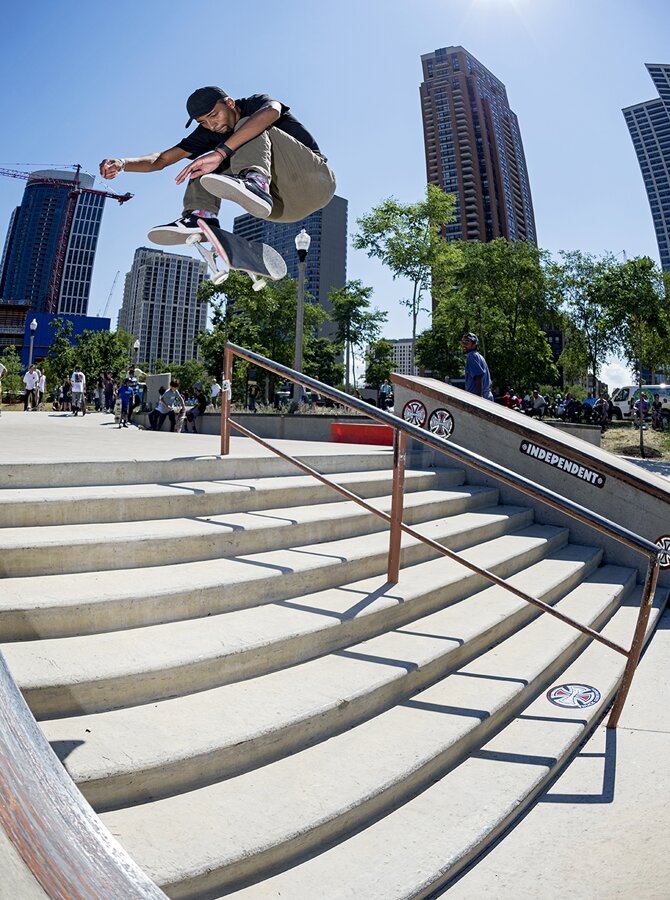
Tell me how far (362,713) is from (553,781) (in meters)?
0.95

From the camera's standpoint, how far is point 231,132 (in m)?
3.49

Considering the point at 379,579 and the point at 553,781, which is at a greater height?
the point at 379,579

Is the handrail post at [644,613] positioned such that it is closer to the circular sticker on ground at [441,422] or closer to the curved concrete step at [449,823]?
the curved concrete step at [449,823]

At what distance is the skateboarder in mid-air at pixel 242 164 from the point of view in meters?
3.37

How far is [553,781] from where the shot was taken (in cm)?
257

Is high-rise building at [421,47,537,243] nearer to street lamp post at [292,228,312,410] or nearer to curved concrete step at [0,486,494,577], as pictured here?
street lamp post at [292,228,312,410]

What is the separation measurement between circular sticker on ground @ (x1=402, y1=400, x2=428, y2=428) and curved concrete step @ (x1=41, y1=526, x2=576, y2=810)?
4.08m

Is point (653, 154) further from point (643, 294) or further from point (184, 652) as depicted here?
point (184, 652)

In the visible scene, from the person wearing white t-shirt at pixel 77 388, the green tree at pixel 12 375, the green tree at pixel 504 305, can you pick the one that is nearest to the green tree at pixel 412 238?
the green tree at pixel 504 305

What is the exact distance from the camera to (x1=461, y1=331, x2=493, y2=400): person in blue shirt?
8.06 m

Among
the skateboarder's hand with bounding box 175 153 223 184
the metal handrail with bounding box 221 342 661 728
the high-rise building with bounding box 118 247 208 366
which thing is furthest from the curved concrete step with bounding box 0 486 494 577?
the high-rise building with bounding box 118 247 208 366

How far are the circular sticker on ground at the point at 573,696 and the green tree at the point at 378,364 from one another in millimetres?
48426

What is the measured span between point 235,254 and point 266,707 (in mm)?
2693

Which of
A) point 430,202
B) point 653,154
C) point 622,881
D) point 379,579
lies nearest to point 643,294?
point 430,202
